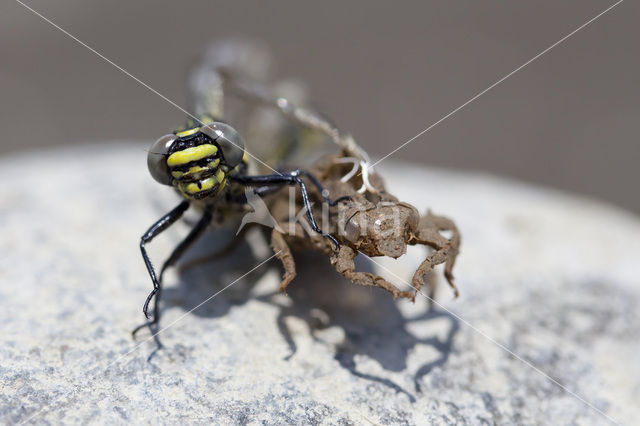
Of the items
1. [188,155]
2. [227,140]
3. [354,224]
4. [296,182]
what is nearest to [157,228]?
[188,155]

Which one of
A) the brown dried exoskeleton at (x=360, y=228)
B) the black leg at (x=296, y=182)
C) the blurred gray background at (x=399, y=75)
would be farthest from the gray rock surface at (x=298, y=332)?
Answer: the blurred gray background at (x=399, y=75)

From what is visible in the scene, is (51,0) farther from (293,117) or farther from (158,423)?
(158,423)

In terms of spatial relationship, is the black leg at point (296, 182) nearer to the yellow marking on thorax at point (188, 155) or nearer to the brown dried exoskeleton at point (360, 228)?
the brown dried exoskeleton at point (360, 228)

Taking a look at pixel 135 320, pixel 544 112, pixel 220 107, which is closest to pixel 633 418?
pixel 135 320

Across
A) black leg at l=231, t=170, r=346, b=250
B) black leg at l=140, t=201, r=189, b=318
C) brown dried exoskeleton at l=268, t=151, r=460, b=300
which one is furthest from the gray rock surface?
black leg at l=231, t=170, r=346, b=250

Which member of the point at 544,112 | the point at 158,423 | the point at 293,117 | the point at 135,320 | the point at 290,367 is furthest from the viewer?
the point at 544,112

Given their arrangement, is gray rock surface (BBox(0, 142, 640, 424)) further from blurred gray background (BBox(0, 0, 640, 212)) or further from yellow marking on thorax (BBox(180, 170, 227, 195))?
blurred gray background (BBox(0, 0, 640, 212))
